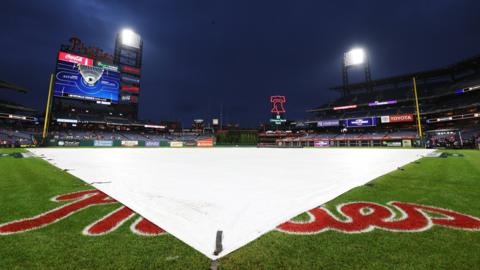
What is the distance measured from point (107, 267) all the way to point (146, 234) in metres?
0.64

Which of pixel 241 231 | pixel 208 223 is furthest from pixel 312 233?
pixel 208 223

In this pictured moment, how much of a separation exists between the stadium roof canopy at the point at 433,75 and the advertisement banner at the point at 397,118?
1399 cm

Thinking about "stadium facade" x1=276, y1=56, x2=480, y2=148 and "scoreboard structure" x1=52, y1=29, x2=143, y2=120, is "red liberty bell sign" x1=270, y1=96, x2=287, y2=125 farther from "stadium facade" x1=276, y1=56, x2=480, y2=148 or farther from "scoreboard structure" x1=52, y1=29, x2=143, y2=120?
"scoreboard structure" x1=52, y1=29, x2=143, y2=120

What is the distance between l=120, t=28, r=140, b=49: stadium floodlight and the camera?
5184 centimetres

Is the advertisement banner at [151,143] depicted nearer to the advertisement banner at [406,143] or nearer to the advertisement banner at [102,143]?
the advertisement banner at [102,143]

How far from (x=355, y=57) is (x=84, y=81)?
2656 inches

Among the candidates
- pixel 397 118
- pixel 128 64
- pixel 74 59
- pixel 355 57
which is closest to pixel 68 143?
pixel 74 59

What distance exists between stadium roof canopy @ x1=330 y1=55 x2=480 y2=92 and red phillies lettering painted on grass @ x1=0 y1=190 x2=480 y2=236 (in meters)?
55.4

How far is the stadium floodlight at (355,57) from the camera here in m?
54.3

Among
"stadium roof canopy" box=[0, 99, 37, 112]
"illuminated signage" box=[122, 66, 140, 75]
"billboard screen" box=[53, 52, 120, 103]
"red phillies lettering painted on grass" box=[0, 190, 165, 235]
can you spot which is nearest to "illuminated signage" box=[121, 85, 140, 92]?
"illuminated signage" box=[122, 66, 140, 75]

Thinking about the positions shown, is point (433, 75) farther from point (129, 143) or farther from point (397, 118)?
point (129, 143)

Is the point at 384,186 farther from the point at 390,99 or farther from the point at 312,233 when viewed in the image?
the point at 390,99

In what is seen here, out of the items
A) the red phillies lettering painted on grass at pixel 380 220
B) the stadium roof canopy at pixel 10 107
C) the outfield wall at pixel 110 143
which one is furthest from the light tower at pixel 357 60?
the stadium roof canopy at pixel 10 107

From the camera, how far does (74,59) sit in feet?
128
